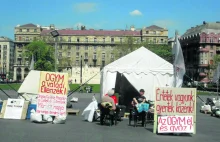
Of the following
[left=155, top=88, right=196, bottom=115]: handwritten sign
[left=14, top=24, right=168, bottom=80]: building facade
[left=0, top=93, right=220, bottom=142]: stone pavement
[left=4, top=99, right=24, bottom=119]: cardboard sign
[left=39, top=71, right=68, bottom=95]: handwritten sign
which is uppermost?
[left=14, top=24, right=168, bottom=80]: building facade

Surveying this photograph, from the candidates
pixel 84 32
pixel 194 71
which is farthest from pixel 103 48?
pixel 194 71

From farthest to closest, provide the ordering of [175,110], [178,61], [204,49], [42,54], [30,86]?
[204,49] → [42,54] → [30,86] → [178,61] → [175,110]

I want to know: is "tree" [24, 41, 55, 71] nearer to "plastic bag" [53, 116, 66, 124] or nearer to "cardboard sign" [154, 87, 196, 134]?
"plastic bag" [53, 116, 66, 124]

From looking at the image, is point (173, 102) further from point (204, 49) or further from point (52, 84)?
point (204, 49)

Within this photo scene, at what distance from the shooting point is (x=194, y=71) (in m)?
112

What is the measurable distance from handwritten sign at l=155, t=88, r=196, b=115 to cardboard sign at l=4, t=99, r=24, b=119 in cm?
629

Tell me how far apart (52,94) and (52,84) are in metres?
0.40

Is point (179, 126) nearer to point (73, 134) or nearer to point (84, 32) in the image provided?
point (73, 134)

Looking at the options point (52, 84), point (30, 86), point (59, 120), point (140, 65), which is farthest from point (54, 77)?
point (140, 65)

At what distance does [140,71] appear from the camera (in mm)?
21688

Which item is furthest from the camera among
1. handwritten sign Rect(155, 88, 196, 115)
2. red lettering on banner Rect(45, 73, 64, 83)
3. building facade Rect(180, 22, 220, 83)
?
building facade Rect(180, 22, 220, 83)

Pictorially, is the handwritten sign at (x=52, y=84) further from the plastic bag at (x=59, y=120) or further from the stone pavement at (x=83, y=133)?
the stone pavement at (x=83, y=133)

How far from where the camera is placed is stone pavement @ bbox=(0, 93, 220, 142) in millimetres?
12203

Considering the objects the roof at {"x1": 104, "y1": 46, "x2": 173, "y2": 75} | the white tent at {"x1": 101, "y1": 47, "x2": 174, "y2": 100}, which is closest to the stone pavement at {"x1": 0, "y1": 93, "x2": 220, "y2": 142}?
the white tent at {"x1": 101, "y1": 47, "x2": 174, "y2": 100}
